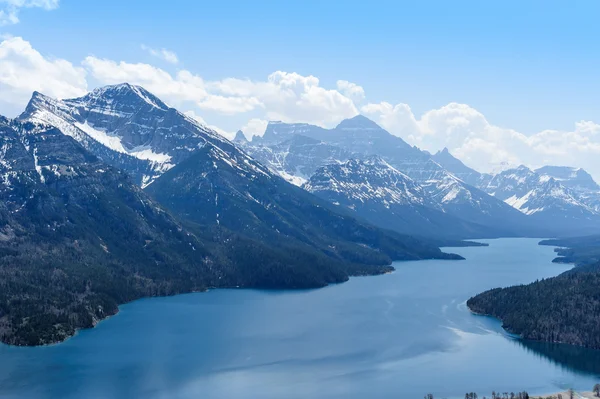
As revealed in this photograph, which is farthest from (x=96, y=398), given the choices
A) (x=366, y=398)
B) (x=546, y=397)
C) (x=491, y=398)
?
(x=546, y=397)

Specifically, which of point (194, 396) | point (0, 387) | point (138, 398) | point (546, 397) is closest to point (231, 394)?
point (194, 396)

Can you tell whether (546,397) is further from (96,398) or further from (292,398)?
(96,398)

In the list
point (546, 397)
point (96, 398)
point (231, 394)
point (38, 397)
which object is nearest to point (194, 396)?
point (231, 394)

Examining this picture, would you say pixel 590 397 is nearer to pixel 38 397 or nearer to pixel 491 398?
pixel 491 398

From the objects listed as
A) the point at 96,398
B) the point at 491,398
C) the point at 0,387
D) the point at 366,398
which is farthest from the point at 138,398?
the point at 491,398

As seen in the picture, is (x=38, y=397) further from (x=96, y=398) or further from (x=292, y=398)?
(x=292, y=398)
